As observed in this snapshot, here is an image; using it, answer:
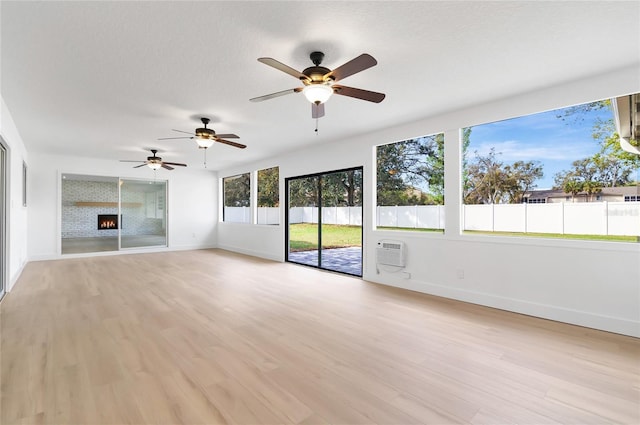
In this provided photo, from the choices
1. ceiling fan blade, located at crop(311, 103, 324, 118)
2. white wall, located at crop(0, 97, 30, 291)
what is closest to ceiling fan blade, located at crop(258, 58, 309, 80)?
ceiling fan blade, located at crop(311, 103, 324, 118)

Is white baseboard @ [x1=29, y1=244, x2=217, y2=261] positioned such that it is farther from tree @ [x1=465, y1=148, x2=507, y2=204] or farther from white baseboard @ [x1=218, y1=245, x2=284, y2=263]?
tree @ [x1=465, y1=148, x2=507, y2=204]

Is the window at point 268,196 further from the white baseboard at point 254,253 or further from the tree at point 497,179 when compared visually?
the tree at point 497,179

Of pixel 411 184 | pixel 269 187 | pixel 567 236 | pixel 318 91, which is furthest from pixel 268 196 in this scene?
pixel 567 236

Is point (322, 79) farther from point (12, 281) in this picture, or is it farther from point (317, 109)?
point (12, 281)

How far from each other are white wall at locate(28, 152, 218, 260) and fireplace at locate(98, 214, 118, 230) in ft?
8.83

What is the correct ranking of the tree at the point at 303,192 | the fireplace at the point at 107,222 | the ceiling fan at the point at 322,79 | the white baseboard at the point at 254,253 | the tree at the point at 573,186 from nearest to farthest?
the ceiling fan at the point at 322,79 → the tree at the point at 573,186 → the tree at the point at 303,192 → the white baseboard at the point at 254,253 → the fireplace at the point at 107,222

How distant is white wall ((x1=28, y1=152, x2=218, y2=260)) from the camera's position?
7180 mm

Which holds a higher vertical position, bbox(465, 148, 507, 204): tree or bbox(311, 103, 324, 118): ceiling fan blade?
bbox(311, 103, 324, 118): ceiling fan blade

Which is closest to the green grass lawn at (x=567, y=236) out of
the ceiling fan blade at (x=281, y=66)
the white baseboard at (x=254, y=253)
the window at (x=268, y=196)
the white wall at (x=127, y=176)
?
the ceiling fan blade at (x=281, y=66)

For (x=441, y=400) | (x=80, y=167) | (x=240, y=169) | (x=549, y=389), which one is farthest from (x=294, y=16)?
(x=80, y=167)

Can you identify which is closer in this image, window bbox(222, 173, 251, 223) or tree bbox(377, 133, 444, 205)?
tree bbox(377, 133, 444, 205)

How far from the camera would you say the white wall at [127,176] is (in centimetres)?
718

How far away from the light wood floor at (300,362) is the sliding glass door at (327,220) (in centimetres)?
184

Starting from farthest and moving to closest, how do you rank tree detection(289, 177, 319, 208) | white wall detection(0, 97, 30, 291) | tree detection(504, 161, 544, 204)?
tree detection(289, 177, 319, 208) < white wall detection(0, 97, 30, 291) < tree detection(504, 161, 544, 204)
